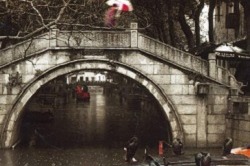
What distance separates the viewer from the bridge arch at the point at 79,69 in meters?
23.4

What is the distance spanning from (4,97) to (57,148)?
11.3ft

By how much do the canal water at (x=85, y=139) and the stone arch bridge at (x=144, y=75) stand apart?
48.2 inches

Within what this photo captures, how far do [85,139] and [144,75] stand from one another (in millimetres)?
5918

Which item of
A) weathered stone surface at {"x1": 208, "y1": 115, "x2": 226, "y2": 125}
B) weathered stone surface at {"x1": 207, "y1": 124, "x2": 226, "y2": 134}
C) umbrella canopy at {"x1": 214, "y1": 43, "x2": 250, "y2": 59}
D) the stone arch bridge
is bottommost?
weathered stone surface at {"x1": 207, "y1": 124, "x2": 226, "y2": 134}

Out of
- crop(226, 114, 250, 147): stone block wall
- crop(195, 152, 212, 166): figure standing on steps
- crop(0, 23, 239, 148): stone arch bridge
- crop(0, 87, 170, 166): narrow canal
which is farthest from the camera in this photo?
crop(0, 23, 239, 148): stone arch bridge

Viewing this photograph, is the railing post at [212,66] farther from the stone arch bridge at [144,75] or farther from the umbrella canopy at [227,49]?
the umbrella canopy at [227,49]

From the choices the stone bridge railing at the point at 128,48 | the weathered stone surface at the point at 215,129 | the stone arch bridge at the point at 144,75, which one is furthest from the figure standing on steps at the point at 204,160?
the weathered stone surface at the point at 215,129

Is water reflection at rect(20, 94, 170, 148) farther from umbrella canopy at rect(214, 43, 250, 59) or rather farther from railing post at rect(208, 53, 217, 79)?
umbrella canopy at rect(214, 43, 250, 59)

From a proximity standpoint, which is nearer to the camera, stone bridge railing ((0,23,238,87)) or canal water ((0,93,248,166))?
canal water ((0,93,248,166))

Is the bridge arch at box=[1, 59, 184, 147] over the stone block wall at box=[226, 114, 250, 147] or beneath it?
over

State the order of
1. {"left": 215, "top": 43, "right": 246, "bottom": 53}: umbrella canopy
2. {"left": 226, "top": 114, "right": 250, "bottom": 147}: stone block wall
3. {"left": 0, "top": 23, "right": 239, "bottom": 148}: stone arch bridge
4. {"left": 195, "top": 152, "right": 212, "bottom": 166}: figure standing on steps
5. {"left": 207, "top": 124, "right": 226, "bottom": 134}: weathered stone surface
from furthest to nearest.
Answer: {"left": 215, "top": 43, "right": 246, "bottom": 53}: umbrella canopy → {"left": 207, "top": 124, "right": 226, "bottom": 134}: weathered stone surface → {"left": 0, "top": 23, "right": 239, "bottom": 148}: stone arch bridge → {"left": 226, "top": 114, "right": 250, "bottom": 147}: stone block wall → {"left": 195, "top": 152, "right": 212, "bottom": 166}: figure standing on steps

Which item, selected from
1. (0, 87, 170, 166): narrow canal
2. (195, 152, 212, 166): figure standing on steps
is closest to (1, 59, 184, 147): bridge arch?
(0, 87, 170, 166): narrow canal

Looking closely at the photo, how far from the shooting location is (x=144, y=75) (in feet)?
77.2

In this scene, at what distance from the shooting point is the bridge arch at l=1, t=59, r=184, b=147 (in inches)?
922
